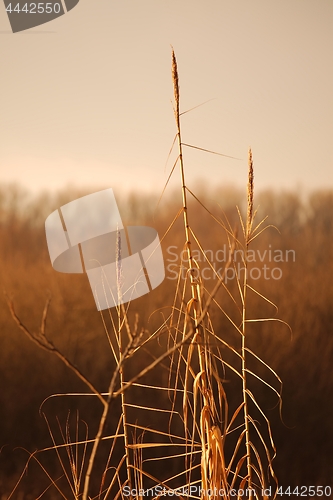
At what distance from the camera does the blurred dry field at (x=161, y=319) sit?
6.20 ft

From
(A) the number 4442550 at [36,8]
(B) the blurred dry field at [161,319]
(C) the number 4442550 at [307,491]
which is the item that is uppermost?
(A) the number 4442550 at [36,8]

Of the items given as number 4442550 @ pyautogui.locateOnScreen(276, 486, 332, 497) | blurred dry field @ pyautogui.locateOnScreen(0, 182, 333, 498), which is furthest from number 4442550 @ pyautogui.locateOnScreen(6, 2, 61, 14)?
number 4442550 @ pyautogui.locateOnScreen(276, 486, 332, 497)

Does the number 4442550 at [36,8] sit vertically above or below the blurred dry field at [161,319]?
above

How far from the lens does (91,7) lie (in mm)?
1988

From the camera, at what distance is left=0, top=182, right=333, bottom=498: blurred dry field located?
1891 mm

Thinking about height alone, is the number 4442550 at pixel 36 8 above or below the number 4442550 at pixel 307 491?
above

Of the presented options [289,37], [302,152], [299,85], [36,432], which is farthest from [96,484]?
[289,37]

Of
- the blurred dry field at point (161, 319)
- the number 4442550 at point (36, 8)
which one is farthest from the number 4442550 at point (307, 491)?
the number 4442550 at point (36, 8)

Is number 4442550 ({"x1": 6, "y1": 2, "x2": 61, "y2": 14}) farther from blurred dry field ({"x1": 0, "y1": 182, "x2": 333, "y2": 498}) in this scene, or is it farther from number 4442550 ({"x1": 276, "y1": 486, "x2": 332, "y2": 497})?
number 4442550 ({"x1": 276, "y1": 486, "x2": 332, "y2": 497})

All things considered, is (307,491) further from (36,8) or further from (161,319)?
(36,8)

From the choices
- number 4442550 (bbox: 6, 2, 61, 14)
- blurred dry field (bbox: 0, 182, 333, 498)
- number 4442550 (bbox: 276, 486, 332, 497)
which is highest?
number 4442550 (bbox: 6, 2, 61, 14)

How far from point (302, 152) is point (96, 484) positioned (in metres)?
1.51

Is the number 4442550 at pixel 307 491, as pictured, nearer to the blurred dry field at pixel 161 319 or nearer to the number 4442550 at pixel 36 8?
the blurred dry field at pixel 161 319

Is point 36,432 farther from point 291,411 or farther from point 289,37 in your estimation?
point 289,37
